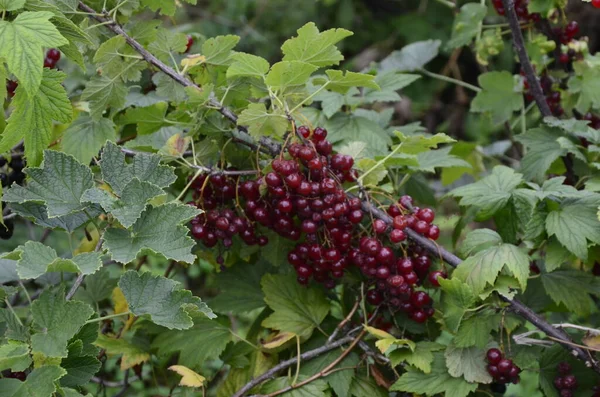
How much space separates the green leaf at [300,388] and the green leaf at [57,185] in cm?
53

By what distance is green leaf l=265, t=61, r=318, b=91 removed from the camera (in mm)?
1250

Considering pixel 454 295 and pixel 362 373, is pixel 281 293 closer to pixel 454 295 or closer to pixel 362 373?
pixel 362 373

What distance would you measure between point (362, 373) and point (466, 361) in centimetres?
22

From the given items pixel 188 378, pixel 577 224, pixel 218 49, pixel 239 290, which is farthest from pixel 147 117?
pixel 577 224

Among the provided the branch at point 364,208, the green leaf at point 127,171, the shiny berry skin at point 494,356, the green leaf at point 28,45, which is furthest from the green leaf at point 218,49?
the shiny berry skin at point 494,356

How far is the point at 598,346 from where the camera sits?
1.36 metres

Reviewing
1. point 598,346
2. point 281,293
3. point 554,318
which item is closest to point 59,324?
point 281,293

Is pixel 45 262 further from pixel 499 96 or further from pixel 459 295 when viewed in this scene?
pixel 499 96

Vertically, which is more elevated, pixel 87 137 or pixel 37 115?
pixel 37 115

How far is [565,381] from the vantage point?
143cm

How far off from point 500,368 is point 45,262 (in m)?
0.86

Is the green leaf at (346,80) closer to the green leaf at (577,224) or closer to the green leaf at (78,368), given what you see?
the green leaf at (577,224)

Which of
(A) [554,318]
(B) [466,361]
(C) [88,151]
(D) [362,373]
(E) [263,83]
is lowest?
(A) [554,318]

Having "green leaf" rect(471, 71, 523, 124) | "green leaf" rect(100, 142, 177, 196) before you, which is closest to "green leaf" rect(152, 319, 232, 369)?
"green leaf" rect(100, 142, 177, 196)
